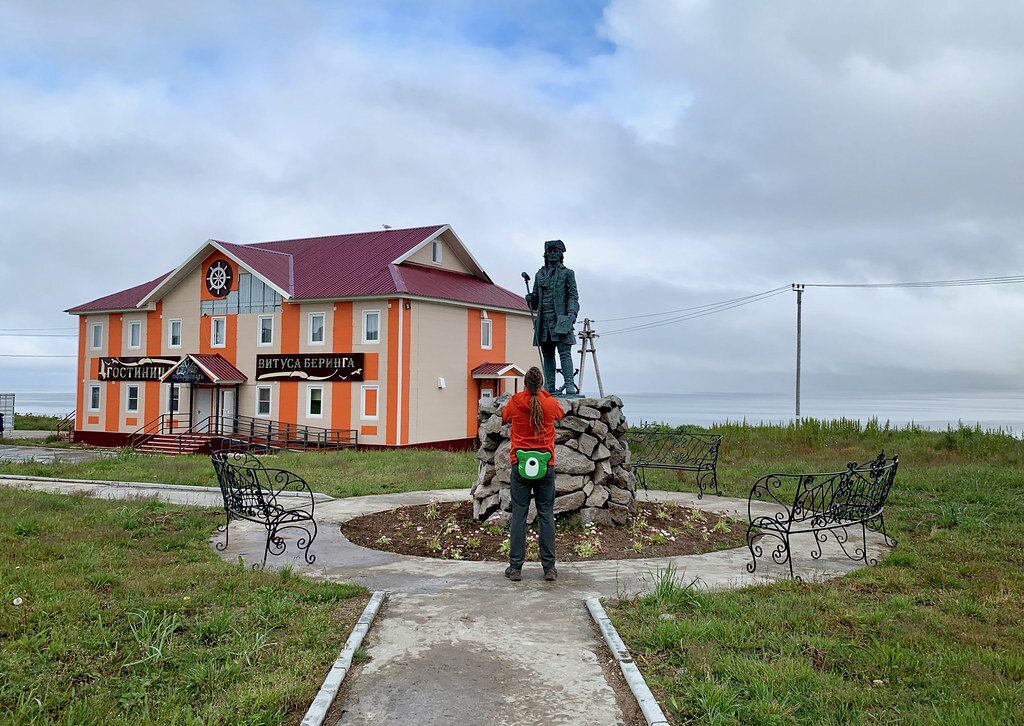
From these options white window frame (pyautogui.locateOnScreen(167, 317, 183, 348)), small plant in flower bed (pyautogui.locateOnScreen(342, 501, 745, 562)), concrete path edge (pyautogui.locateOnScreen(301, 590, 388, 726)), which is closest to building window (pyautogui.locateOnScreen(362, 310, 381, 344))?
white window frame (pyautogui.locateOnScreen(167, 317, 183, 348))

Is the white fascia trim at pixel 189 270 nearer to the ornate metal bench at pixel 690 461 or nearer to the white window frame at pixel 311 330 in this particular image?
the white window frame at pixel 311 330

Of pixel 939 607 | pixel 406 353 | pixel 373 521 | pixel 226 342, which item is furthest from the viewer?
pixel 226 342

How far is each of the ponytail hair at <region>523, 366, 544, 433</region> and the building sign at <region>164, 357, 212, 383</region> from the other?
2476 centimetres

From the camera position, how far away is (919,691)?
190 inches

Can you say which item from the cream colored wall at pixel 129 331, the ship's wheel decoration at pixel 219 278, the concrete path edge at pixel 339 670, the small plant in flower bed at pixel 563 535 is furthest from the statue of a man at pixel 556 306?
the cream colored wall at pixel 129 331

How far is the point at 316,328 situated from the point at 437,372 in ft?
16.0

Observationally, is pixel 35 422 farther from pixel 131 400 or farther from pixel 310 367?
pixel 310 367

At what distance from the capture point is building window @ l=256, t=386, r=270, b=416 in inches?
1196

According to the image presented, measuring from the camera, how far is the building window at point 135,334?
111 feet

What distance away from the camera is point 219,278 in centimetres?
3152

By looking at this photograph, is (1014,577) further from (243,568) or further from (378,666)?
(243,568)

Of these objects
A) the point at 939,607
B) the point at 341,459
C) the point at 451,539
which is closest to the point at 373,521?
the point at 451,539

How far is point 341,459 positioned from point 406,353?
797cm

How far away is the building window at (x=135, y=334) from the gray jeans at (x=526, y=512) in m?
30.4
